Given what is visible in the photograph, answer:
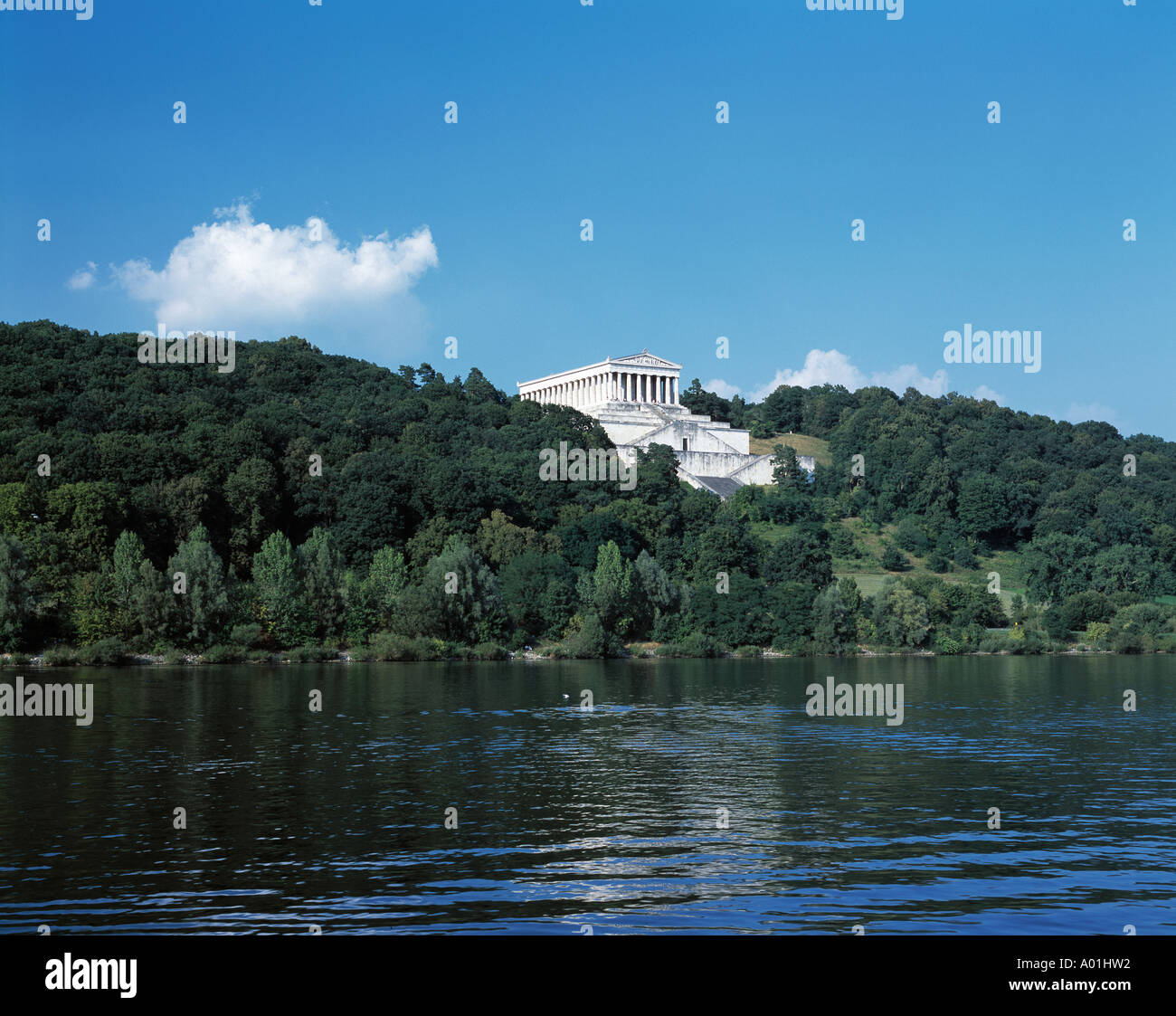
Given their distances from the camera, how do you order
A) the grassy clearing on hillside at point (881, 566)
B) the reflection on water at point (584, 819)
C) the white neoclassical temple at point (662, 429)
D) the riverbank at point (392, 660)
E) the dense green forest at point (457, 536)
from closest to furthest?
the reflection on water at point (584, 819) → the riverbank at point (392, 660) → the dense green forest at point (457, 536) → the grassy clearing on hillside at point (881, 566) → the white neoclassical temple at point (662, 429)

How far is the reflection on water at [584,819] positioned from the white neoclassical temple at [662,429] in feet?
360

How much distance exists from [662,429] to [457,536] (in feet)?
241

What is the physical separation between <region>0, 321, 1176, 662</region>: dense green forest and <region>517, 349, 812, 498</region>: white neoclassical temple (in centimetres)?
756

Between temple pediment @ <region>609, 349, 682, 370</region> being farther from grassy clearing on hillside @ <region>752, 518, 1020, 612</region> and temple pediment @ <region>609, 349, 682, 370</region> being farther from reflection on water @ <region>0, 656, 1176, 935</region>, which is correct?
reflection on water @ <region>0, 656, 1176, 935</region>

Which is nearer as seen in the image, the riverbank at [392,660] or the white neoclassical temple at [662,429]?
the riverbank at [392,660]

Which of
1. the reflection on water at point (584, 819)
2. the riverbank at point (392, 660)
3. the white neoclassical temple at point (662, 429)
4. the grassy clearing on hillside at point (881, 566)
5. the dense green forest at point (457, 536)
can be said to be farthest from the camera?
the white neoclassical temple at point (662, 429)

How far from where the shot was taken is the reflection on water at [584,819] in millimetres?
18016

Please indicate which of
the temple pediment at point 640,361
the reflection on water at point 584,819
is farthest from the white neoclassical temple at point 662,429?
the reflection on water at point 584,819

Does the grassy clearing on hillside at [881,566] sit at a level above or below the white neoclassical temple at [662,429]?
below

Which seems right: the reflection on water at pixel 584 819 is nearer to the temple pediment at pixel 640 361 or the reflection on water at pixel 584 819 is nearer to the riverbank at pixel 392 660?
the riverbank at pixel 392 660

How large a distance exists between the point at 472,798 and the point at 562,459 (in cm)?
10301

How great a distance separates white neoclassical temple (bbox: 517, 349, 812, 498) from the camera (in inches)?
6348

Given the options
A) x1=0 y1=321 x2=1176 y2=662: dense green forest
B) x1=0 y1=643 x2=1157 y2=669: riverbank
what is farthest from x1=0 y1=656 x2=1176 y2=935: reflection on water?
x1=0 y1=321 x2=1176 y2=662: dense green forest

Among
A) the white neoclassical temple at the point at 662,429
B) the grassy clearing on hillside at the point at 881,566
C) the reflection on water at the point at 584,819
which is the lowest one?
the reflection on water at the point at 584,819
